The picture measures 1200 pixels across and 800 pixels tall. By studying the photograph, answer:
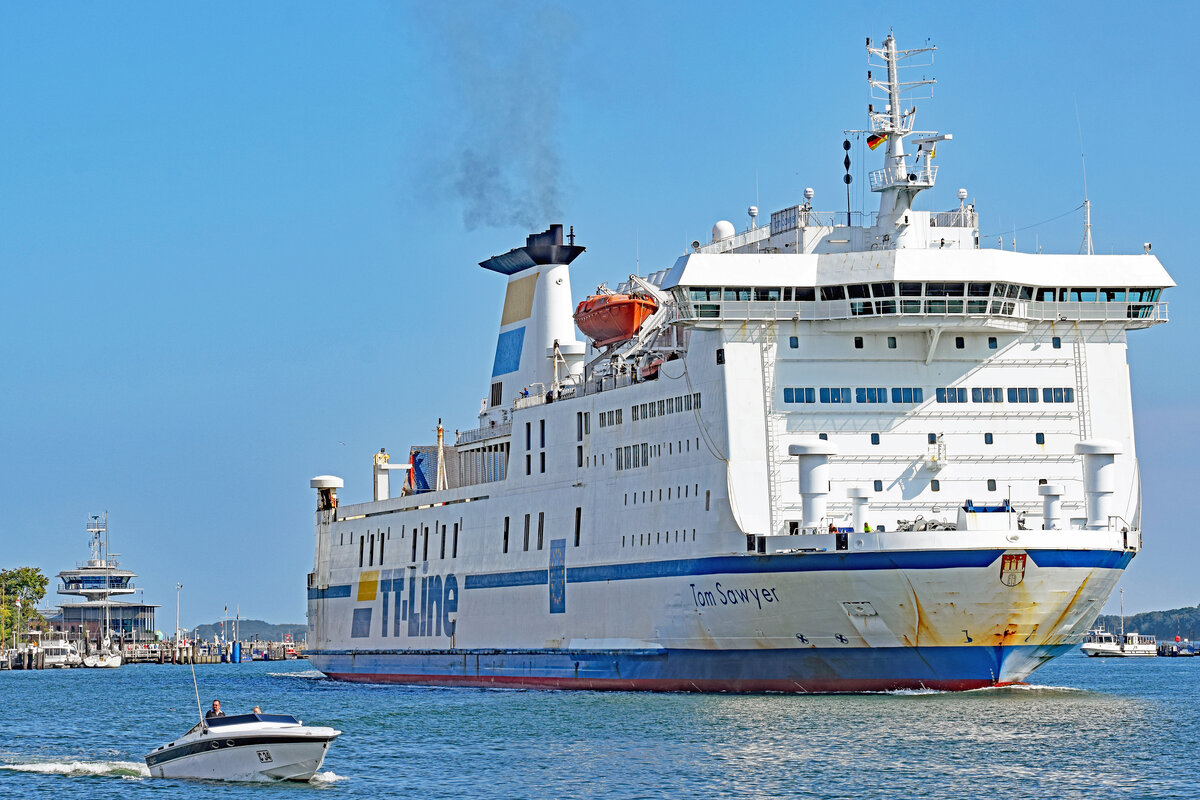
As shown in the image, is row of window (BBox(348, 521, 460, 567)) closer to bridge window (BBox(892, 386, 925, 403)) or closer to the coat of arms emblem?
bridge window (BBox(892, 386, 925, 403))

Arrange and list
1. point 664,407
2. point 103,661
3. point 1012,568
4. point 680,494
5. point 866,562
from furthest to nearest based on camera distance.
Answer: point 103,661 → point 664,407 → point 680,494 → point 866,562 → point 1012,568

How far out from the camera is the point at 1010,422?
133 feet

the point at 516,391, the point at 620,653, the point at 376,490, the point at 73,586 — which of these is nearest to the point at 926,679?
the point at 620,653

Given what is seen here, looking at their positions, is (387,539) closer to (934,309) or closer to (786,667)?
(786,667)

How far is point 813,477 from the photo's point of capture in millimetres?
37688

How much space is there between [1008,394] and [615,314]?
12.5 m

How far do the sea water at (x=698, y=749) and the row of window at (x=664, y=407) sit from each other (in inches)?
281

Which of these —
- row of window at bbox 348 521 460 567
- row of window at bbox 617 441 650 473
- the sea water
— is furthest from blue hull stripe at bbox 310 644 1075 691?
row of window at bbox 348 521 460 567

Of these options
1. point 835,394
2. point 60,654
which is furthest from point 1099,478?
point 60,654

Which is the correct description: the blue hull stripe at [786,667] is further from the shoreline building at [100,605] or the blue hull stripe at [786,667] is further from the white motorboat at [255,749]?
the shoreline building at [100,605]

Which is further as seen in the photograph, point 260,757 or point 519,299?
point 519,299

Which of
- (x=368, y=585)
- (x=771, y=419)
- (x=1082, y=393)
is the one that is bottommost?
(x=368, y=585)

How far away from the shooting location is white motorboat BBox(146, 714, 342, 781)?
30.1m

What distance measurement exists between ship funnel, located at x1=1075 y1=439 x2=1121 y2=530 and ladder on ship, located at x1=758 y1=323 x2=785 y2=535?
688 cm
